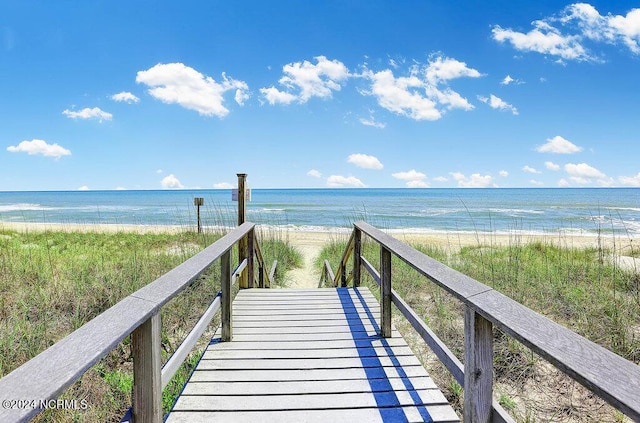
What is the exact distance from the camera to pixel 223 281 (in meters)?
3.03

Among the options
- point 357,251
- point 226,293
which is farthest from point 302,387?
point 357,251

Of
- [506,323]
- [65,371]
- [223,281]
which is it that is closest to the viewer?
[65,371]

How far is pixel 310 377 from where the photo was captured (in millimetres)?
2480

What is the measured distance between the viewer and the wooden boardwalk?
2.09m

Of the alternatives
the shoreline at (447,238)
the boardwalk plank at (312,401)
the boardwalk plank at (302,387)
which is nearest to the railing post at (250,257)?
the boardwalk plank at (302,387)

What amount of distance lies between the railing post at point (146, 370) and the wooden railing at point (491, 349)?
1307 millimetres

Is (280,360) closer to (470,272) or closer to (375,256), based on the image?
(470,272)

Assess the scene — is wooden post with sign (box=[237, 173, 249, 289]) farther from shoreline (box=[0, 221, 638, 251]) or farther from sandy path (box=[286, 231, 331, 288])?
shoreline (box=[0, 221, 638, 251])

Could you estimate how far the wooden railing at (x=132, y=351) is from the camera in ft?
2.77

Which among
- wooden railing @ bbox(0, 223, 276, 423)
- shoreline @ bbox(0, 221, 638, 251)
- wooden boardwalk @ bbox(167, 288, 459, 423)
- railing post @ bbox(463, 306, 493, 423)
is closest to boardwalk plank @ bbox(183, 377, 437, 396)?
wooden boardwalk @ bbox(167, 288, 459, 423)

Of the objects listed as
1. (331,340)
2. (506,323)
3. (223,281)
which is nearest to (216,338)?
(223,281)

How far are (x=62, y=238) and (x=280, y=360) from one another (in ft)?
42.5

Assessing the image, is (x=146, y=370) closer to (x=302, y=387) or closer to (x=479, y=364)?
(x=302, y=387)

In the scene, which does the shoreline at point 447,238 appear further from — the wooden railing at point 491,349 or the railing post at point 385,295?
the wooden railing at point 491,349
